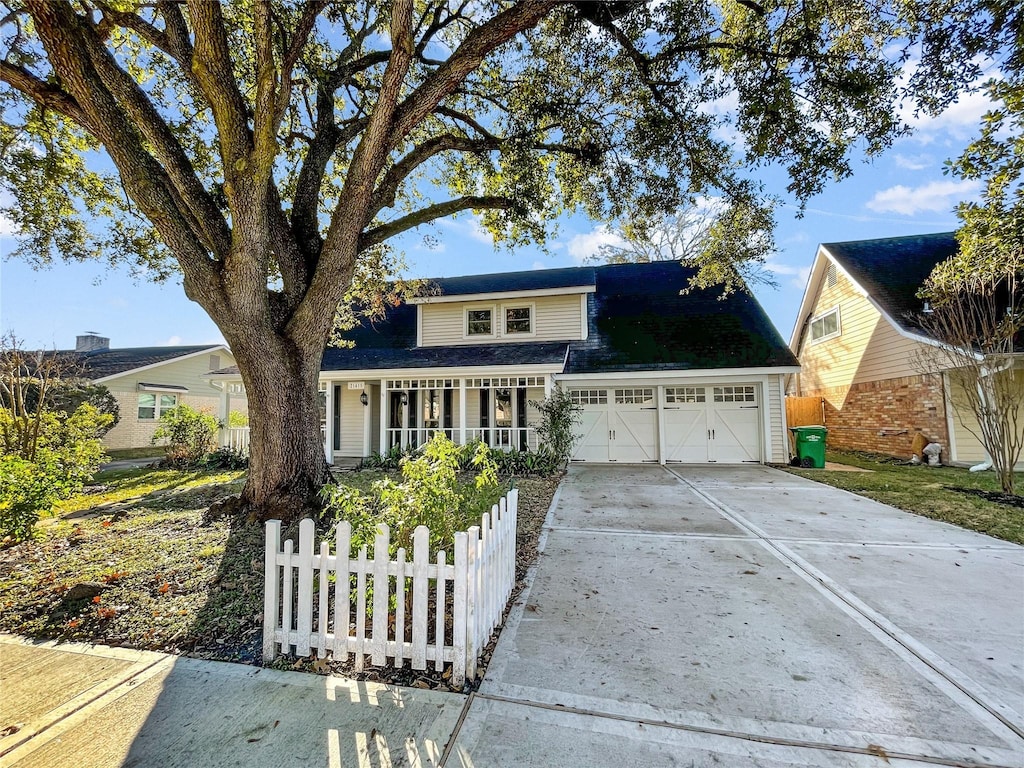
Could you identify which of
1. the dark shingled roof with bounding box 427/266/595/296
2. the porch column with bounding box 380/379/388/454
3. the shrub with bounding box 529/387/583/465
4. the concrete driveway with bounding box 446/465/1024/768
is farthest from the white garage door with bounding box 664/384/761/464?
the porch column with bounding box 380/379/388/454

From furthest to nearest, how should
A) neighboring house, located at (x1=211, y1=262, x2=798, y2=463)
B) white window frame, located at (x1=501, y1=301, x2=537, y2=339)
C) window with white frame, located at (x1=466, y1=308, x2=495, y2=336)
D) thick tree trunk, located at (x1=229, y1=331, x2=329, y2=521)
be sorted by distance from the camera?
window with white frame, located at (x1=466, y1=308, x2=495, y2=336) < white window frame, located at (x1=501, y1=301, x2=537, y2=339) < neighboring house, located at (x1=211, y1=262, x2=798, y2=463) < thick tree trunk, located at (x1=229, y1=331, x2=329, y2=521)

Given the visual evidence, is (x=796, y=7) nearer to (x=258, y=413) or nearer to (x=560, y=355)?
(x=560, y=355)

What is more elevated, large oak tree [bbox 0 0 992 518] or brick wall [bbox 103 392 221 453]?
large oak tree [bbox 0 0 992 518]

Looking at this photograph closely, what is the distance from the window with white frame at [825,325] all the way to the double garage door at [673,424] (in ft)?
19.9

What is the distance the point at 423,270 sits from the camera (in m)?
12.1

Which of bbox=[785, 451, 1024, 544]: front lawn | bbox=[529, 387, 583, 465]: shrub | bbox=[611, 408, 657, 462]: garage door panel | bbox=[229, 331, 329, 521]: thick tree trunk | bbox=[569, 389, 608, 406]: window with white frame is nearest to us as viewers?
bbox=[229, 331, 329, 521]: thick tree trunk

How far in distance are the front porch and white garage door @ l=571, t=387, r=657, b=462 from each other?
144 centimetres

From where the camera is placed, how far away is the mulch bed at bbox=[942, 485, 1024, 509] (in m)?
6.67

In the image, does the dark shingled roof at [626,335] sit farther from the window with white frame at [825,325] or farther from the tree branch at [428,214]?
the tree branch at [428,214]

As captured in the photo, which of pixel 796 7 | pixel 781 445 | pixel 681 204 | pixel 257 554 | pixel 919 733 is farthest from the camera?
pixel 781 445

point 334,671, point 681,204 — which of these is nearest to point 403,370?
point 681,204

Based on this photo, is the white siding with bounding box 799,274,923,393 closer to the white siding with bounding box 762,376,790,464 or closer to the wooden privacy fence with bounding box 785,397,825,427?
the wooden privacy fence with bounding box 785,397,825,427

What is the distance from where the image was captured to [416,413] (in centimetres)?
1334

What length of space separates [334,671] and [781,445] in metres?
11.8
